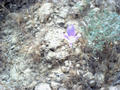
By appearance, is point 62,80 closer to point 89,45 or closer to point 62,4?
point 89,45

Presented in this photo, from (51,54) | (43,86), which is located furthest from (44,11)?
(43,86)

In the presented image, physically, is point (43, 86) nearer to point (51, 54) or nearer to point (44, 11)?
point (51, 54)

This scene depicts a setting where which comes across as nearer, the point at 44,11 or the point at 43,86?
the point at 43,86

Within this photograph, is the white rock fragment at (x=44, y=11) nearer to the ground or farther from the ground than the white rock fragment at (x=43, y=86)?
farther from the ground

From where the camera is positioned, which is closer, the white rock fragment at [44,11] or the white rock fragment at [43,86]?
the white rock fragment at [43,86]

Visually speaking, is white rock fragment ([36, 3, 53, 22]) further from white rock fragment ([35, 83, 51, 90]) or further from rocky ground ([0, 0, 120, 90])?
white rock fragment ([35, 83, 51, 90])

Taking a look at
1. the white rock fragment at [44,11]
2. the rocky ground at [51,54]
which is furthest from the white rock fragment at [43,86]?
the white rock fragment at [44,11]

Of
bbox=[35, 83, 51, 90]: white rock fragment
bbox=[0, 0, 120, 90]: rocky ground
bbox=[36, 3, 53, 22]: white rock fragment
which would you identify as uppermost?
bbox=[36, 3, 53, 22]: white rock fragment

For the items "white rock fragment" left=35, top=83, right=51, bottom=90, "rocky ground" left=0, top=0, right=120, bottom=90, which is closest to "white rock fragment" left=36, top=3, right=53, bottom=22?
"rocky ground" left=0, top=0, right=120, bottom=90

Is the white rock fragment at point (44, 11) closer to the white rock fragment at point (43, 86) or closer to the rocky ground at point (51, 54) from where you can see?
the rocky ground at point (51, 54)
